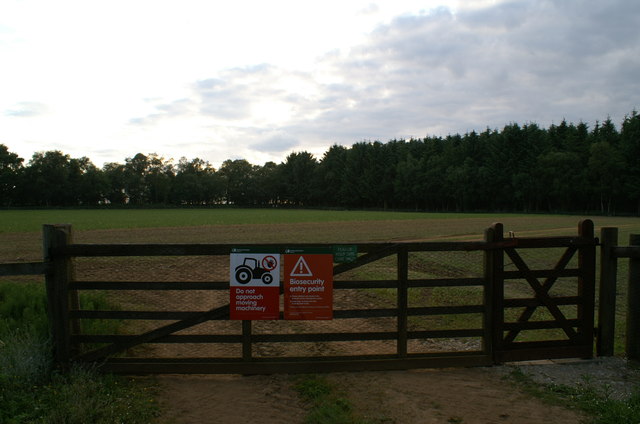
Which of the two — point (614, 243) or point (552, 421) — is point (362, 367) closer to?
point (552, 421)

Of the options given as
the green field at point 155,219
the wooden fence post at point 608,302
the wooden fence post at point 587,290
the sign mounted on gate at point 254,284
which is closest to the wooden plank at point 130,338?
the sign mounted on gate at point 254,284

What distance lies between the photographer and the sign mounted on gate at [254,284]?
551cm

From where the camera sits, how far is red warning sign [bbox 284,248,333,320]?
5.52 m

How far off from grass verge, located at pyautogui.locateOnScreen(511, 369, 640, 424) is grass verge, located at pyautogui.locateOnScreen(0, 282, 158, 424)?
4242 mm

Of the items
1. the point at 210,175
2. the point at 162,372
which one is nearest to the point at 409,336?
the point at 162,372

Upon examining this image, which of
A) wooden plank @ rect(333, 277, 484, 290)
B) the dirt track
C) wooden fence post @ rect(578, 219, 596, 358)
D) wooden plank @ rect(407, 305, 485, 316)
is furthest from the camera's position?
wooden fence post @ rect(578, 219, 596, 358)

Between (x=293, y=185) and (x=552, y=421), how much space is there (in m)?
163

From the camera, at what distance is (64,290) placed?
551cm

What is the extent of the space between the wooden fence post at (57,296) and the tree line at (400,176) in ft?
311

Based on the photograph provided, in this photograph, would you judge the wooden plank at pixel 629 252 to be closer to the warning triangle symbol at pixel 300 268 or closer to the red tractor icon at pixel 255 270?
the warning triangle symbol at pixel 300 268

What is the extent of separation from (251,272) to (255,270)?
6 centimetres

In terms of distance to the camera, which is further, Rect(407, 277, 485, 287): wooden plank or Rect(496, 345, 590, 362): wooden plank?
Rect(496, 345, 590, 362): wooden plank

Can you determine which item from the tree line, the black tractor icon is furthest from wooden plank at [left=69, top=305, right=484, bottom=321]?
the tree line

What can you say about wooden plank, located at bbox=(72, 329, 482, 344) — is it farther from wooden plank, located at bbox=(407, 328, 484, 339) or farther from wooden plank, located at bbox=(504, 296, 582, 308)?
wooden plank, located at bbox=(504, 296, 582, 308)
